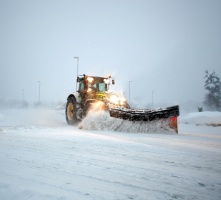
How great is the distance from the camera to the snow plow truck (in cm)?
818

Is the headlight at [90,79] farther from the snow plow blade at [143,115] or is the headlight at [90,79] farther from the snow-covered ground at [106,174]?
the snow-covered ground at [106,174]

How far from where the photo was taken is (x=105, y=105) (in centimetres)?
930

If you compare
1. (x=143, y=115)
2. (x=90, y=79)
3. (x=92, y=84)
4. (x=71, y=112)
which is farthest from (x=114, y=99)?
(x=71, y=112)

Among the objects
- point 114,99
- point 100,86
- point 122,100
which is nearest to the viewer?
point 114,99

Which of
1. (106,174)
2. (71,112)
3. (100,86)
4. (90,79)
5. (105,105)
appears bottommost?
(106,174)

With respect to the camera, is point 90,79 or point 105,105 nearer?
point 105,105

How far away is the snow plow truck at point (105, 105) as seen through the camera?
8.18 metres

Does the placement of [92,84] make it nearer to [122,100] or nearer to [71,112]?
[122,100]

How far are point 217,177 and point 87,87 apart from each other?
8.80 metres

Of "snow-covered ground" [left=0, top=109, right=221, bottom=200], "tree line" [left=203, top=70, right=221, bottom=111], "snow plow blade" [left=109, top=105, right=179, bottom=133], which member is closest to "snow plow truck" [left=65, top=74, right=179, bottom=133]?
"snow plow blade" [left=109, top=105, right=179, bottom=133]

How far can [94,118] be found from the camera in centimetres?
880

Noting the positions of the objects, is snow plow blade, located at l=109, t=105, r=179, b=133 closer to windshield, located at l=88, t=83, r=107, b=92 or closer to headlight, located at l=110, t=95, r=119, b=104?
headlight, located at l=110, t=95, r=119, b=104

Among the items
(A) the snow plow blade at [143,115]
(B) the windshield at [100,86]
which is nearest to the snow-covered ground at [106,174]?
(A) the snow plow blade at [143,115]

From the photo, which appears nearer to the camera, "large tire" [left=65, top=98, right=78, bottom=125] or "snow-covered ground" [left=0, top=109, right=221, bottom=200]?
"snow-covered ground" [left=0, top=109, right=221, bottom=200]
